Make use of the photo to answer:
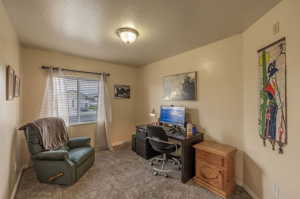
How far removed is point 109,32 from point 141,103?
242 centimetres

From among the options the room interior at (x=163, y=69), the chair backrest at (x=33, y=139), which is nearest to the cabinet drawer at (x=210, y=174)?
the room interior at (x=163, y=69)

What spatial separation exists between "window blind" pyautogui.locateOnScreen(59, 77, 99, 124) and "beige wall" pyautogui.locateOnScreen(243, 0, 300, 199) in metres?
3.31

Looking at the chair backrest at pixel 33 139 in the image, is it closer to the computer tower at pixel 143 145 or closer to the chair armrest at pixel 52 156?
the chair armrest at pixel 52 156

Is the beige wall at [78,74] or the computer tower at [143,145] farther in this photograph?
the computer tower at [143,145]

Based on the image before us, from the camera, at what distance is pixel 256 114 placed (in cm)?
184

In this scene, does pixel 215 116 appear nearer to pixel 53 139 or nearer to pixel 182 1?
pixel 182 1

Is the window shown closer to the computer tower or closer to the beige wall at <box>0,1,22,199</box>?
the computer tower

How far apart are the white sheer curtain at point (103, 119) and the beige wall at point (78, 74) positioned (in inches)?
7.2

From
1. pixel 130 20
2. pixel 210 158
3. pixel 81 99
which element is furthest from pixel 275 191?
pixel 81 99

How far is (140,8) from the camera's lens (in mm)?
1553

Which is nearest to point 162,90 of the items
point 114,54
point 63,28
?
point 114,54

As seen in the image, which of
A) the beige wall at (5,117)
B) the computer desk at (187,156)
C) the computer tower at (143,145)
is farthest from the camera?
the computer tower at (143,145)

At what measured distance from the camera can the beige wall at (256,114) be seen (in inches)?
51.1

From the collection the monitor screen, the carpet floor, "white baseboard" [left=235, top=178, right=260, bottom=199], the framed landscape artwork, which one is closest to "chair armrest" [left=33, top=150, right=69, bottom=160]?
the carpet floor
